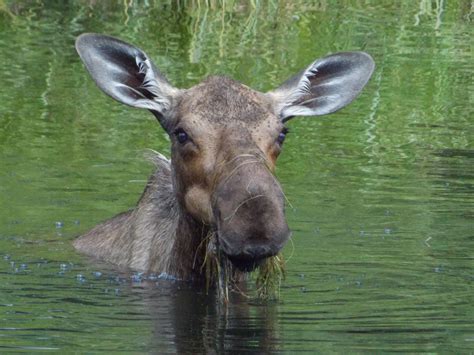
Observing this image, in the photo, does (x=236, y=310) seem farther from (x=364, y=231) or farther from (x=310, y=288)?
(x=364, y=231)

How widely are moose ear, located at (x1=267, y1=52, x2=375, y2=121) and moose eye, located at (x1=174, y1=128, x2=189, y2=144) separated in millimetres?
1064

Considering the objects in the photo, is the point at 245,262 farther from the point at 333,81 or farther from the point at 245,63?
the point at 245,63

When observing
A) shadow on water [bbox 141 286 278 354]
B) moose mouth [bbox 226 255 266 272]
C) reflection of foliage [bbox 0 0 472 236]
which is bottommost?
reflection of foliage [bbox 0 0 472 236]

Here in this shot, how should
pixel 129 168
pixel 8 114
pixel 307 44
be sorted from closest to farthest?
pixel 129 168, pixel 8 114, pixel 307 44

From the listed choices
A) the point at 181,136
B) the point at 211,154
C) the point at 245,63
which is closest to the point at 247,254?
the point at 211,154

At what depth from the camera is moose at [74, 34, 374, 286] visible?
8828 mm

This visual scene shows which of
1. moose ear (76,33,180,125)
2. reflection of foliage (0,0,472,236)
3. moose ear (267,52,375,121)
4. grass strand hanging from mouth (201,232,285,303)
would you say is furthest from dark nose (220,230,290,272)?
reflection of foliage (0,0,472,236)

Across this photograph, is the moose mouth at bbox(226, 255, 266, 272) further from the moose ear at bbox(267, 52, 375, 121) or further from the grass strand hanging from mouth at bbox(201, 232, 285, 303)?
the moose ear at bbox(267, 52, 375, 121)

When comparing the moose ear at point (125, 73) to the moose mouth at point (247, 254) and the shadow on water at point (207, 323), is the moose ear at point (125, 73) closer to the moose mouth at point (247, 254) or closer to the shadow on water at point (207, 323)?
the shadow on water at point (207, 323)

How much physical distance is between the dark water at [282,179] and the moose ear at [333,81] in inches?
50.0

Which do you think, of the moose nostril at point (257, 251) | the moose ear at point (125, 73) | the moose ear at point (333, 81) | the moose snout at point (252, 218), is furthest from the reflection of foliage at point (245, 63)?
the moose nostril at point (257, 251)

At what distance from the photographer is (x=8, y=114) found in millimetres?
17625

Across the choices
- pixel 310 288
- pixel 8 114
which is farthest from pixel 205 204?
pixel 8 114

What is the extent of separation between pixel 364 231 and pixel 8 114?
5990mm
